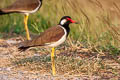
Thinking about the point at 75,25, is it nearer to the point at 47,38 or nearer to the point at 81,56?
the point at 81,56

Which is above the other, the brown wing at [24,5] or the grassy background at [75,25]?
the brown wing at [24,5]

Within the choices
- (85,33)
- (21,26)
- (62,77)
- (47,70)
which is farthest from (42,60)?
(21,26)

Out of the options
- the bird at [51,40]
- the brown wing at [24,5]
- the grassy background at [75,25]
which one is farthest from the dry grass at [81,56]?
the brown wing at [24,5]

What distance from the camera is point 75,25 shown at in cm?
870

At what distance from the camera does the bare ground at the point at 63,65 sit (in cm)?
539

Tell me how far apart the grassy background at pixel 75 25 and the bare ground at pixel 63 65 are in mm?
337

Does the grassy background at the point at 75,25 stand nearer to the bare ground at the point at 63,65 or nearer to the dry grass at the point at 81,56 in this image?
the dry grass at the point at 81,56

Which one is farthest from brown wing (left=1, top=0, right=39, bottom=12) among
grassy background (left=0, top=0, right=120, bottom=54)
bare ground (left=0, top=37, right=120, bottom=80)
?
bare ground (left=0, top=37, right=120, bottom=80)

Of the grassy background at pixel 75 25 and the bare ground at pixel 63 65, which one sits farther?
the grassy background at pixel 75 25

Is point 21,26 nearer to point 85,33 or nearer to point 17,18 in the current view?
point 17,18

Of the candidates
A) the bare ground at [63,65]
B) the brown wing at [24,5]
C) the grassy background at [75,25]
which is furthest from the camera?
the brown wing at [24,5]

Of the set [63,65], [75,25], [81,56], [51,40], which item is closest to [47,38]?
[51,40]

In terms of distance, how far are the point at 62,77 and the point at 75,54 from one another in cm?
128

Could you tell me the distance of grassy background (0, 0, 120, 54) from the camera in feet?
22.5
